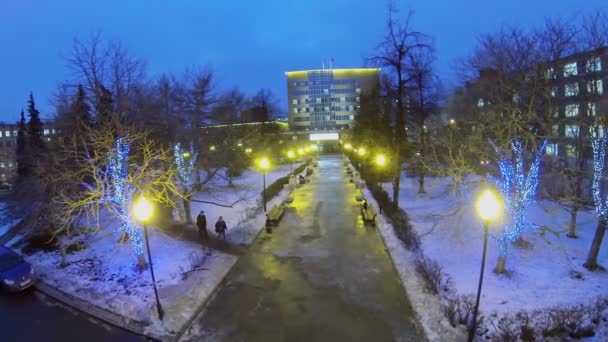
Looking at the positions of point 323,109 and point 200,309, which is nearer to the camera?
point 200,309

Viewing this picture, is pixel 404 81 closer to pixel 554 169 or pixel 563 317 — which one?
pixel 554 169

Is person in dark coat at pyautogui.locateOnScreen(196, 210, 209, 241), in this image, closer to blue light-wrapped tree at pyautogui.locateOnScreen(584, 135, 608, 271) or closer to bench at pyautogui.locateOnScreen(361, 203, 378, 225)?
bench at pyautogui.locateOnScreen(361, 203, 378, 225)

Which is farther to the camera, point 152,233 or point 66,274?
point 152,233

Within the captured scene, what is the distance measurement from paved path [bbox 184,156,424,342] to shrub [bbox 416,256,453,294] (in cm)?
80

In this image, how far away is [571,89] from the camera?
1387 cm

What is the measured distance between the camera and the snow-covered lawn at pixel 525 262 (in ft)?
31.7

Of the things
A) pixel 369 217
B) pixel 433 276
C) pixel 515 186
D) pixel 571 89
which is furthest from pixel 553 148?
pixel 433 276

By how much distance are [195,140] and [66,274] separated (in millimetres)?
9053

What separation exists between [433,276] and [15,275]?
13422 millimetres

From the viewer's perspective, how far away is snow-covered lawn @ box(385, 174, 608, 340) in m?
9.66

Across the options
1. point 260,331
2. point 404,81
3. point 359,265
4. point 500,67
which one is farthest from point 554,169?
point 260,331

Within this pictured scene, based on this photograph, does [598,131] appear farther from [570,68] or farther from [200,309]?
[200,309]

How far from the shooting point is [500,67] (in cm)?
1361

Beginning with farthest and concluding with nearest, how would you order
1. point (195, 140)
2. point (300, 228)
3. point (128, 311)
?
1. point (195, 140)
2. point (300, 228)
3. point (128, 311)
